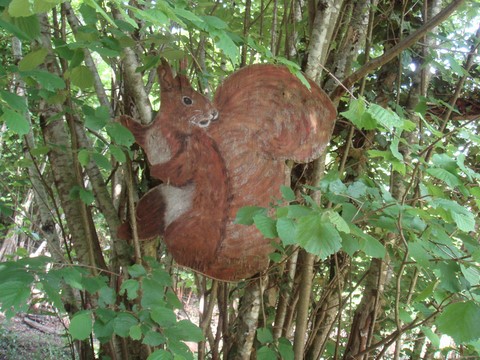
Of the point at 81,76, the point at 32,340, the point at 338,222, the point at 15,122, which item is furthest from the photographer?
the point at 32,340

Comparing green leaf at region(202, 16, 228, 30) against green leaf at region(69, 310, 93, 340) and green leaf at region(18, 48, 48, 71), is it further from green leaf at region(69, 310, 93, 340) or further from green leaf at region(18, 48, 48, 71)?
green leaf at region(69, 310, 93, 340)

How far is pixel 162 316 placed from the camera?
3.13 ft

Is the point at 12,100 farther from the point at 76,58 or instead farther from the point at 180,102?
the point at 180,102

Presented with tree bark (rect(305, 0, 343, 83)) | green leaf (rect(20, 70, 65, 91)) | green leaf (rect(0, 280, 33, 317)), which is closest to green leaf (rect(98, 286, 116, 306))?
green leaf (rect(0, 280, 33, 317))

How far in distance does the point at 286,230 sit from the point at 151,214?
0.50 metres

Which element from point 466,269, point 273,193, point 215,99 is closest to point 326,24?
point 215,99

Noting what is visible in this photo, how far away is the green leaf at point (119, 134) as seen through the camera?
107 cm

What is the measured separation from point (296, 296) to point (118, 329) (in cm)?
64

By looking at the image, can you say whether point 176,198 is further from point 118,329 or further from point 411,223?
point 411,223

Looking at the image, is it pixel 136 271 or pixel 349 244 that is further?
pixel 136 271

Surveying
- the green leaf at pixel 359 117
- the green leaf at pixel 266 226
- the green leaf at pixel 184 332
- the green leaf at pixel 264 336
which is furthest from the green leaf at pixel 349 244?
the green leaf at pixel 264 336

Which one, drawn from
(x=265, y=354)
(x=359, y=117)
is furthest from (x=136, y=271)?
(x=359, y=117)

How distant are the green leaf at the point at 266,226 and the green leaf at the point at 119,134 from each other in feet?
1.28

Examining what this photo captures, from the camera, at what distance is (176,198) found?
121 cm
